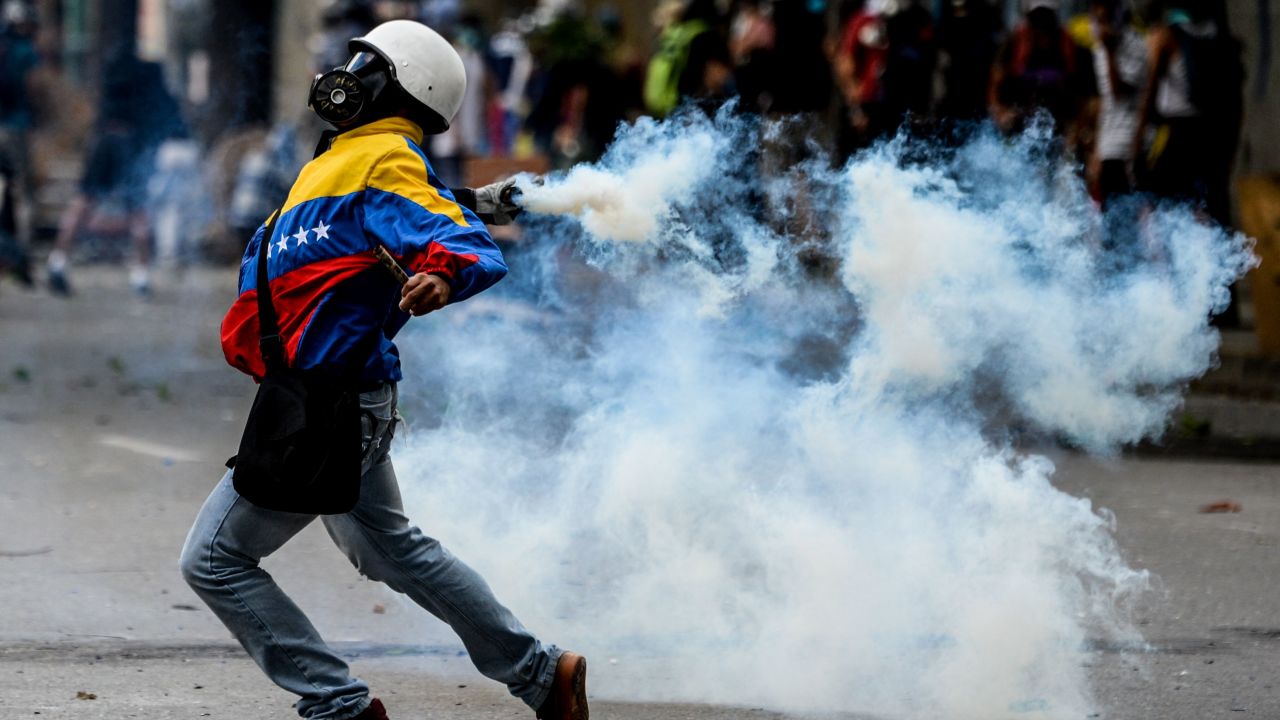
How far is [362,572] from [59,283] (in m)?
12.0

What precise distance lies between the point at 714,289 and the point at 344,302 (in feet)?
4.46

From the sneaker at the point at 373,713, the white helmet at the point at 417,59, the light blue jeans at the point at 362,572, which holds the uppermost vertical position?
the white helmet at the point at 417,59

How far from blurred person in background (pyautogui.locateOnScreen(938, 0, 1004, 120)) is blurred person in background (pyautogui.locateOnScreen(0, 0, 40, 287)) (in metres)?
7.66

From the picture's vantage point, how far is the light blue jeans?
3953 mm

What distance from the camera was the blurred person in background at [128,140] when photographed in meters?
16.2

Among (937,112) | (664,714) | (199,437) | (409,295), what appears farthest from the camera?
(937,112)

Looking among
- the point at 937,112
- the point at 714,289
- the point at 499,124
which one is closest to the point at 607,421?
the point at 714,289

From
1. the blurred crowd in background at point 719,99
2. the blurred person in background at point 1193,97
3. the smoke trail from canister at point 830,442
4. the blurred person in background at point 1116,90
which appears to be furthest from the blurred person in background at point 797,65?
the smoke trail from canister at point 830,442

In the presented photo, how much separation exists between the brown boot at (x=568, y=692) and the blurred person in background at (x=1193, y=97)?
7414 mm

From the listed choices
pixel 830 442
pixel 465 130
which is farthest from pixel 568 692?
pixel 465 130

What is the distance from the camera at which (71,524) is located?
679cm

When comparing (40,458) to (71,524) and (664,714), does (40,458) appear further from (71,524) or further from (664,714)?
(664,714)

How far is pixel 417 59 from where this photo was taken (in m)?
4.06

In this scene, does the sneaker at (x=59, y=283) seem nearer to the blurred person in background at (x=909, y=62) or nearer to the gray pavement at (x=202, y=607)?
the gray pavement at (x=202, y=607)
